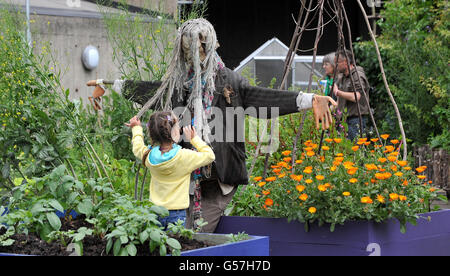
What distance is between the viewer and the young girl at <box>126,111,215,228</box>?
3.08 metres

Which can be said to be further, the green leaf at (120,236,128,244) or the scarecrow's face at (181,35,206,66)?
the scarecrow's face at (181,35,206,66)

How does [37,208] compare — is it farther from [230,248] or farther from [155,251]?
[230,248]

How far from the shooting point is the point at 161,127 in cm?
312

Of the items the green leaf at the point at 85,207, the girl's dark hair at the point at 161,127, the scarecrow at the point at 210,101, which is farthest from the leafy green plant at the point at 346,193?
the green leaf at the point at 85,207

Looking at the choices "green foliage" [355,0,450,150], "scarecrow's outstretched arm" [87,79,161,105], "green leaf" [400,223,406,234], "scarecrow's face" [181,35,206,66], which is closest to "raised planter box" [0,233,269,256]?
"green leaf" [400,223,406,234]

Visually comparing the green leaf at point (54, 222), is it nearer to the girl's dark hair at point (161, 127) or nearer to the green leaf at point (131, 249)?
the green leaf at point (131, 249)

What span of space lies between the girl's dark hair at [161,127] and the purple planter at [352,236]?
67 centimetres

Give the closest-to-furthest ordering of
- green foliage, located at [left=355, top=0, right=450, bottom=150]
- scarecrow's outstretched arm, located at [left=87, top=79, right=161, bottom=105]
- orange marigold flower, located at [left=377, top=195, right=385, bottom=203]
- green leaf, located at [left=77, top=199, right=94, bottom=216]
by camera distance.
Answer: green leaf, located at [left=77, top=199, right=94, bottom=216] < orange marigold flower, located at [left=377, top=195, right=385, bottom=203] < scarecrow's outstretched arm, located at [left=87, top=79, right=161, bottom=105] < green foliage, located at [left=355, top=0, right=450, bottom=150]

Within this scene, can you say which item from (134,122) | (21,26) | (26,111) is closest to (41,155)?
(26,111)

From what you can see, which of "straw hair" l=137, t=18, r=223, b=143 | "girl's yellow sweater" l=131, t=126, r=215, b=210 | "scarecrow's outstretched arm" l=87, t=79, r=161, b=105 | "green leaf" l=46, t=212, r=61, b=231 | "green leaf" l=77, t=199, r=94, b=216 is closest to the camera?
"green leaf" l=46, t=212, r=61, b=231

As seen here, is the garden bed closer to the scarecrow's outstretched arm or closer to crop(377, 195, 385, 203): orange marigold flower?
crop(377, 195, 385, 203): orange marigold flower

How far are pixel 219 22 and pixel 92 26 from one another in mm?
5029

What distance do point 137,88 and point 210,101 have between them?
547mm

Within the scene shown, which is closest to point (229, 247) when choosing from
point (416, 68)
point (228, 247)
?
point (228, 247)
